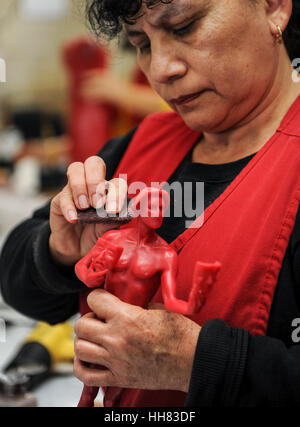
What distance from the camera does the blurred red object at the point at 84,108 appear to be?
2178 mm

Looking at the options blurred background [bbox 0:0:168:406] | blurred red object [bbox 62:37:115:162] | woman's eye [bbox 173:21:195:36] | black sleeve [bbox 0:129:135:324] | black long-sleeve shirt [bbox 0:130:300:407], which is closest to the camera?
black long-sleeve shirt [bbox 0:130:300:407]

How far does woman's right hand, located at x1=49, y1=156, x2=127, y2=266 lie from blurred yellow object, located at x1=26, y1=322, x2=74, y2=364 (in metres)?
0.48

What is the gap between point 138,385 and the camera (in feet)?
2.23

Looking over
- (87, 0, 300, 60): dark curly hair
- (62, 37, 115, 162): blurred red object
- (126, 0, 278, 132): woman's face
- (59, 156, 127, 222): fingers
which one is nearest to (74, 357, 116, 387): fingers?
(59, 156, 127, 222): fingers

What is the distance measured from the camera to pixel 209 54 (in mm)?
753

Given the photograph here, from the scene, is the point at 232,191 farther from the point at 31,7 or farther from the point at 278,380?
the point at 31,7

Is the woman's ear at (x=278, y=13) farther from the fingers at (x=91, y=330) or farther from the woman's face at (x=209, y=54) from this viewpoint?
the fingers at (x=91, y=330)

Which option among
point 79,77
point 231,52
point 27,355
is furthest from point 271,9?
point 79,77

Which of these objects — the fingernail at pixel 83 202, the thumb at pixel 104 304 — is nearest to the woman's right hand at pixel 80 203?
the fingernail at pixel 83 202

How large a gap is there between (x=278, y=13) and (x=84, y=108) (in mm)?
1629

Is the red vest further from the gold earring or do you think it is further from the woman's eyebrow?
the woman's eyebrow

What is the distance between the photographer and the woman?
66 centimetres

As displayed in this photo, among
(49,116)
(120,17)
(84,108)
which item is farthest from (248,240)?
(49,116)

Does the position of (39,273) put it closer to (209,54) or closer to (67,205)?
(67,205)
